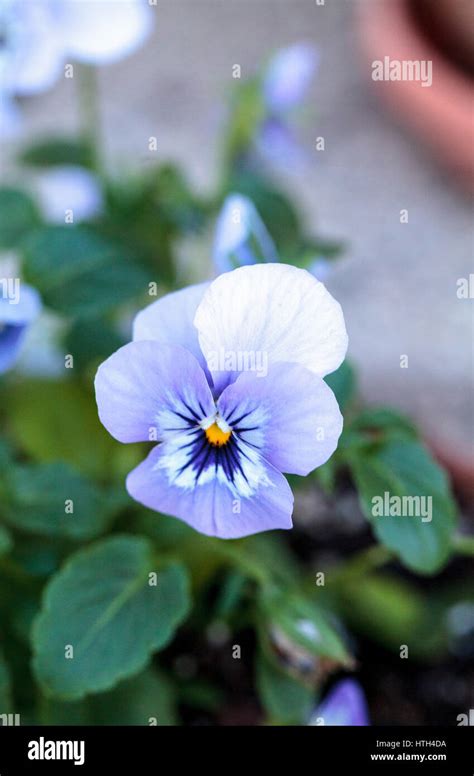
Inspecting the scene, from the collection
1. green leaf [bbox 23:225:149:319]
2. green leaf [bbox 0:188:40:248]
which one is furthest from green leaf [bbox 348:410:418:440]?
green leaf [bbox 0:188:40:248]

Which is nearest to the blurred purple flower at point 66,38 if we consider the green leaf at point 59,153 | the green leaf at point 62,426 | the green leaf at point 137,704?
the green leaf at point 59,153

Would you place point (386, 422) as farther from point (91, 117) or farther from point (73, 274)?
point (91, 117)

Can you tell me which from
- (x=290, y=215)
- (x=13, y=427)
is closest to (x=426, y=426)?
(x=290, y=215)

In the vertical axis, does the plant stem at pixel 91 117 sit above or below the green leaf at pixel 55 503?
above

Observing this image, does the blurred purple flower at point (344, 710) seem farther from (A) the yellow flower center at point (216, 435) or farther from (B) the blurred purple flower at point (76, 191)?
(B) the blurred purple flower at point (76, 191)

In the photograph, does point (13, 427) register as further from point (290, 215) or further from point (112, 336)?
point (290, 215)

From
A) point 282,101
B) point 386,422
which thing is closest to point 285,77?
point 282,101

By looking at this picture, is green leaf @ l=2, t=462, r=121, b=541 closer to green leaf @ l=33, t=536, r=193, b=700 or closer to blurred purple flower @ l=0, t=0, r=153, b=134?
green leaf @ l=33, t=536, r=193, b=700
